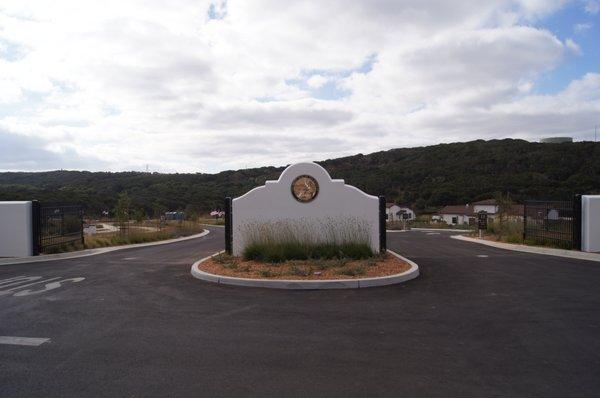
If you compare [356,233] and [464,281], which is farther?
[356,233]

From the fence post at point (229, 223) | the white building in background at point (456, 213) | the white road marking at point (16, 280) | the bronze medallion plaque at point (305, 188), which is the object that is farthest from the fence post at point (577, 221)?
the white building in background at point (456, 213)

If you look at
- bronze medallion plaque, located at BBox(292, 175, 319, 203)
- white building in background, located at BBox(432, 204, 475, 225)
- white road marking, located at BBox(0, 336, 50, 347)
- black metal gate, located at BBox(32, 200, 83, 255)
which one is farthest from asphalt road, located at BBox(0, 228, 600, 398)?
white building in background, located at BBox(432, 204, 475, 225)

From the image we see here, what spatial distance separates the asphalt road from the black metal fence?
22.8ft

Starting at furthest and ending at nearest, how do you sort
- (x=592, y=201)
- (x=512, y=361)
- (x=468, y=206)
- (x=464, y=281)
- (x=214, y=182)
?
(x=214, y=182)
(x=468, y=206)
(x=592, y=201)
(x=464, y=281)
(x=512, y=361)

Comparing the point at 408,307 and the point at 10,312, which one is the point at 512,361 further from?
the point at 10,312

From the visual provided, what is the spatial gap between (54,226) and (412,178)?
64.9m

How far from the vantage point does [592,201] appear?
1638cm

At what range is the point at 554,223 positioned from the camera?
60.3 feet

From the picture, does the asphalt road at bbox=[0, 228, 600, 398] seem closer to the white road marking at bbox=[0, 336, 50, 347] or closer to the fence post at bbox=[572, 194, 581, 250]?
the white road marking at bbox=[0, 336, 50, 347]

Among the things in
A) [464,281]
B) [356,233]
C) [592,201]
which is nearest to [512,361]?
[464,281]

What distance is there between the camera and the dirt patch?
10.6 m

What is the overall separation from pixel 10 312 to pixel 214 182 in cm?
7766

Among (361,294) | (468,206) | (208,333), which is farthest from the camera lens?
(468,206)

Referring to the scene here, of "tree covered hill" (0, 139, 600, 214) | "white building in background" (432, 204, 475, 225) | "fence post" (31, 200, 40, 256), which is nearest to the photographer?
"fence post" (31, 200, 40, 256)
